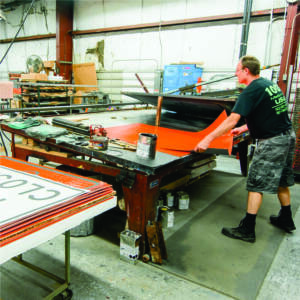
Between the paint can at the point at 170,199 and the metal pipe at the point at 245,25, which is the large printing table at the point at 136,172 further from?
the metal pipe at the point at 245,25

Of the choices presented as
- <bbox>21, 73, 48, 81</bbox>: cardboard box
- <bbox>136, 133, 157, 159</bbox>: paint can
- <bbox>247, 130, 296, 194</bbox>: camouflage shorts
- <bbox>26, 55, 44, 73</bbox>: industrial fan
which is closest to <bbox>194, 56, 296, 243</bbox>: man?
<bbox>247, 130, 296, 194</bbox>: camouflage shorts

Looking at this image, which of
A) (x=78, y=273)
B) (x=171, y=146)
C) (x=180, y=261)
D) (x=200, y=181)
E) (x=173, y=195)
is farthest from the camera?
(x=200, y=181)

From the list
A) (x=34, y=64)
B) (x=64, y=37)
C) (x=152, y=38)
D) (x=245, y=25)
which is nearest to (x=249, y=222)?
(x=245, y=25)

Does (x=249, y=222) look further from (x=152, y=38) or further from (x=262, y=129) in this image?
(x=152, y=38)

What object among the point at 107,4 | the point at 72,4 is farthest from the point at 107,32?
the point at 72,4

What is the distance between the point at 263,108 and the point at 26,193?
5.29 ft

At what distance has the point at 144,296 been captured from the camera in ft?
4.64

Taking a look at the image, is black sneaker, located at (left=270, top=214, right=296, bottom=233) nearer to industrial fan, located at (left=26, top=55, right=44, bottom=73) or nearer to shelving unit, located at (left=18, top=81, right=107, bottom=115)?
shelving unit, located at (left=18, top=81, right=107, bottom=115)

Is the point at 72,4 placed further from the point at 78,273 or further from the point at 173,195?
the point at 78,273

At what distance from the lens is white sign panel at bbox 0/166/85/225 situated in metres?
0.78

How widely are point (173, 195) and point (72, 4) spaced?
7404mm

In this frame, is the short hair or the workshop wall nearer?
the short hair

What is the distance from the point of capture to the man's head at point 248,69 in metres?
1.93

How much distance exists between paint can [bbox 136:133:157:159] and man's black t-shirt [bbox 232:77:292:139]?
680 mm
